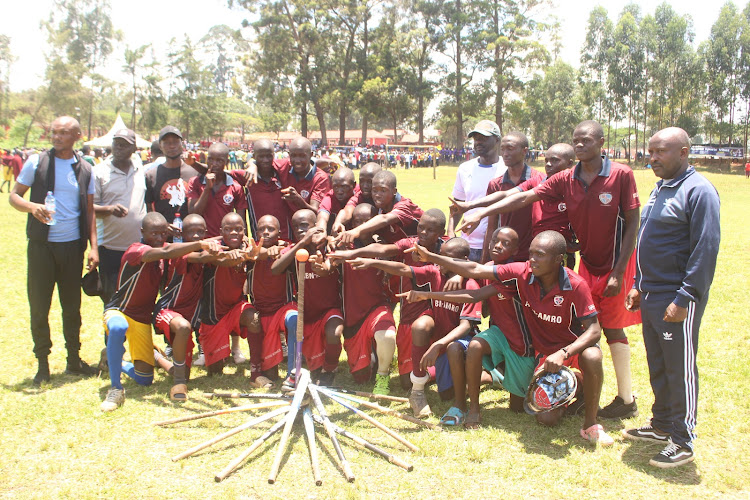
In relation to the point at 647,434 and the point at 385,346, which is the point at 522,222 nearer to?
the point at 385,346

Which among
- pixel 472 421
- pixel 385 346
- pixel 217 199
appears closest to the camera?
pixel 472 421

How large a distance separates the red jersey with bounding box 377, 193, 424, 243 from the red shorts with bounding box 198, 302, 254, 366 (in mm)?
1547

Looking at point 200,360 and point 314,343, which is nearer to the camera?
point 314,343

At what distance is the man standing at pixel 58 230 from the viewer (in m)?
5.37

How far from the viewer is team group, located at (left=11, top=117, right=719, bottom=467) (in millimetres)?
4062

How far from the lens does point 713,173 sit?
4131cm

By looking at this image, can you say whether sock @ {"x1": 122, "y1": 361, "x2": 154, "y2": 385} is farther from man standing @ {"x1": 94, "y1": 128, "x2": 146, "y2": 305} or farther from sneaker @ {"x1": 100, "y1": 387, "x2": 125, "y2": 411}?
man standing @ {"x1": 94, "y1": 128, "x2": 146, "y2": 305}

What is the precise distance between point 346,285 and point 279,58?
4571 centimetres

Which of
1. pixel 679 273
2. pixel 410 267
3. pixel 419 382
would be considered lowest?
pixel 419 382

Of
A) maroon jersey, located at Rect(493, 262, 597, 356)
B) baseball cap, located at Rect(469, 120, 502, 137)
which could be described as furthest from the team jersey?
baseball cap, located at Rect(469, 120, 502, 137)

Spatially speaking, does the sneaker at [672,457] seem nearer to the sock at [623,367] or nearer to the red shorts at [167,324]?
the sock at [623,367]

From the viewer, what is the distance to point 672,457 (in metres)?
3.94

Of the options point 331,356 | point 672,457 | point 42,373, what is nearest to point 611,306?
point 672,457

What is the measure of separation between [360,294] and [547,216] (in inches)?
75.0
